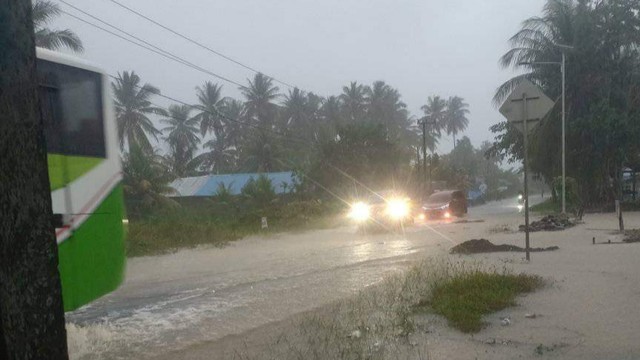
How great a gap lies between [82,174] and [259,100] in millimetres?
59845

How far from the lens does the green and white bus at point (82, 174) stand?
23.9 ft

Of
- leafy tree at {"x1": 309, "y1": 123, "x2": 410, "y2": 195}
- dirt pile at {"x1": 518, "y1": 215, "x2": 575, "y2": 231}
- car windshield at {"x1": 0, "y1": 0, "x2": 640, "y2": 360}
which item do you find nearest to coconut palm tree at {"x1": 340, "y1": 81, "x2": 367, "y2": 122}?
leafy tree at {"x1": 309, "y1": 123, "x2": 410, "y2": 195}

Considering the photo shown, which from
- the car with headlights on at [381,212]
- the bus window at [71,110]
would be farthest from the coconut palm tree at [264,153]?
the bus window at [71,110]

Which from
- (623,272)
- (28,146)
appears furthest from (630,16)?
(28,146)

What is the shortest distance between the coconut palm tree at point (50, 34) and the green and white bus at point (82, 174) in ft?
82.0

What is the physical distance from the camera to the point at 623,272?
10.7 meters

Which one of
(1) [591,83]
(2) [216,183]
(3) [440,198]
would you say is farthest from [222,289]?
(2) [216,183]

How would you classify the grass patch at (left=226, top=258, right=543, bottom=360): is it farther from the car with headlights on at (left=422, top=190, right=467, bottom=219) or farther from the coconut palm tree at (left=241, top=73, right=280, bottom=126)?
the coconut palm tree at (left=241, top=73, right=280, bottom=126)

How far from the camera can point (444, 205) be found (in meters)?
33.7

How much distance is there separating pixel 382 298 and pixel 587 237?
11577 millimetres

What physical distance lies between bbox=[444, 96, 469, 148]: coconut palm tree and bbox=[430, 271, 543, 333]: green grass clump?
311ft

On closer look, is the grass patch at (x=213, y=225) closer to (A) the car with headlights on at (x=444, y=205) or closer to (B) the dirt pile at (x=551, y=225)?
(A) the car with headlights on at (x=444, y=205)

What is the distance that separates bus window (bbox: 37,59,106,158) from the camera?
24.5 feet

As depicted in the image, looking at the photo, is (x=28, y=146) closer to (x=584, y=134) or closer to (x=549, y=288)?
(x=549, y=288)
